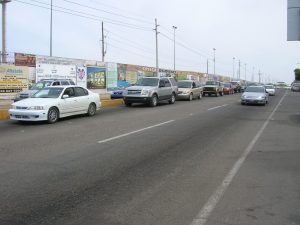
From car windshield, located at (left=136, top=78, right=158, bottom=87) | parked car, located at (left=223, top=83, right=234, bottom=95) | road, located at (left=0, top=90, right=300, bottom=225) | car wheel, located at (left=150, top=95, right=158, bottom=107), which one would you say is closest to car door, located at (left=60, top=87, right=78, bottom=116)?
road, located at (left=0, top=90, right=300, bottom=225)

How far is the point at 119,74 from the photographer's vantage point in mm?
44406

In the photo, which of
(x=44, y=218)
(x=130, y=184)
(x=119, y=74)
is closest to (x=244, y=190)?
(x=130, y=184)

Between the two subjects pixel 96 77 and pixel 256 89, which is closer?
pixel 256 89

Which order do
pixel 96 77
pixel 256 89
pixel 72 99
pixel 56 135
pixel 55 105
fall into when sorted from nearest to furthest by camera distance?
pixel 56 135 → pixel 55 105 → pixel 72 99 → pixel 256 89 → pixel 96 77

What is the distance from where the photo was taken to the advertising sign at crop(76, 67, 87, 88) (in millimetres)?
37812

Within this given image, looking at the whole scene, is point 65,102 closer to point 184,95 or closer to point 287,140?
point 287,140

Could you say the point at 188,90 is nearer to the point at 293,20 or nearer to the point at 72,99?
the point at 293,20

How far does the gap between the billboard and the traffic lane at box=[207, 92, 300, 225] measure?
12074mm

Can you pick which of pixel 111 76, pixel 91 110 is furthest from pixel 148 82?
pixel 111 76

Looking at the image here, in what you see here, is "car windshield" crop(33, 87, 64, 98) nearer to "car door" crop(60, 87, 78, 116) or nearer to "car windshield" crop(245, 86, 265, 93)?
"car door" crop(60, 87, 78, 116)

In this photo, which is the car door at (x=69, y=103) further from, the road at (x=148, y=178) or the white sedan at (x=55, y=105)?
the road at (x=148, y=178)

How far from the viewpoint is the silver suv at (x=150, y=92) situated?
25.6 meters

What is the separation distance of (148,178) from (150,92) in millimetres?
18529

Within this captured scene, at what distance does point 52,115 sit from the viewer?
1627 cm
